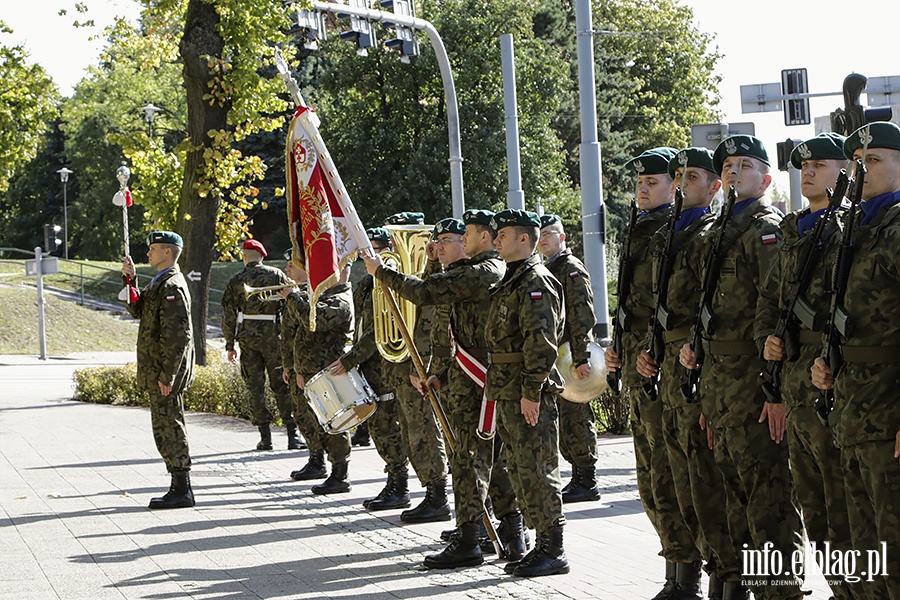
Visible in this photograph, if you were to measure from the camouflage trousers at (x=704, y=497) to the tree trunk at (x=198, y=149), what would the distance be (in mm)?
16072

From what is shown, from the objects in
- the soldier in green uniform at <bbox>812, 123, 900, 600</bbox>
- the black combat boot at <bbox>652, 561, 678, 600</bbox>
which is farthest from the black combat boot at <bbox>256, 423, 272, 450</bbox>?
the soldier in green uniform at <bbox>812, 123, 900, 600</bbox>

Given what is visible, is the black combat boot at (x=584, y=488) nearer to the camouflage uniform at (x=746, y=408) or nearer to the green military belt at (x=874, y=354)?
the camouflage uniform at (x=746, y=408)

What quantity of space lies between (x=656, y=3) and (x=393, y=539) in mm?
55173

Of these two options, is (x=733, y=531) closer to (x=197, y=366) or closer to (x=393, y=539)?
(x=393, y=539)

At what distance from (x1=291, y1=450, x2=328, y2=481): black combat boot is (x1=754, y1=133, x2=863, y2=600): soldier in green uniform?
24.0ft

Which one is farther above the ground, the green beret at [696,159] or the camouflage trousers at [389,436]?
the green beret at [696,159]

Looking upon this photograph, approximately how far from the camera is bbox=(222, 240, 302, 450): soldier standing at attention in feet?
48.7

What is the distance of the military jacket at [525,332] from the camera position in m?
7.50

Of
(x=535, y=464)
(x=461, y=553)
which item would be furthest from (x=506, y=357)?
(x=461, y=553)

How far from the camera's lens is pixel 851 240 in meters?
5.37

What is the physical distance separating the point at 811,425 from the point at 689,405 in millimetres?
964

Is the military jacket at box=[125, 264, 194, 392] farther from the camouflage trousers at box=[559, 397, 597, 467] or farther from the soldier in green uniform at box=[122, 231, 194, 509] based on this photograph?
the camouflage trousers at box=[559, 397, 597, 467]

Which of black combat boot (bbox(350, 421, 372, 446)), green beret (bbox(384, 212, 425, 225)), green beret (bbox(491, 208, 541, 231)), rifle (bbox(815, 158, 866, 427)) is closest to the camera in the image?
rifle (bbox(815, 158, 866, 427))

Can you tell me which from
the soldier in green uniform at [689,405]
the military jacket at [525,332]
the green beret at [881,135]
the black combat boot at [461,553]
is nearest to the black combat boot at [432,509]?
the black combat boot at [461,553]
